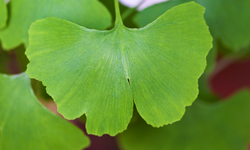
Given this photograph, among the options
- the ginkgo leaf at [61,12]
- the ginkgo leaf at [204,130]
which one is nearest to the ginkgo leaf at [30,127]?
the ginkgo leaf at [61,12]

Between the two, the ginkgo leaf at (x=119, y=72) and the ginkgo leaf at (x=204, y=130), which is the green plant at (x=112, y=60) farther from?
the ginkgo leaf at (x=204, y=130)

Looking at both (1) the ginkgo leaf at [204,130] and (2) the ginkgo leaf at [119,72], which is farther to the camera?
(1) the ginkgo leaf at [204,130]

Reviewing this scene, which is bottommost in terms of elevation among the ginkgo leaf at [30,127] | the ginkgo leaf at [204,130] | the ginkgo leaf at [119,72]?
the ginkgo leaf at [204,130]

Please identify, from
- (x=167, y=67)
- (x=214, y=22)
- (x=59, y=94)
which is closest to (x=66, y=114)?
(x=59, y=94)

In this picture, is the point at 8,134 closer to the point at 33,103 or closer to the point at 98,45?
the point at 33,103

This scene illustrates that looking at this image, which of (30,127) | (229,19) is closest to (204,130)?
(229,19)

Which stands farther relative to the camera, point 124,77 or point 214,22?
point 214,22

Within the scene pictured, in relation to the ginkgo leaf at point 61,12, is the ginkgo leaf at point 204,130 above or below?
below
